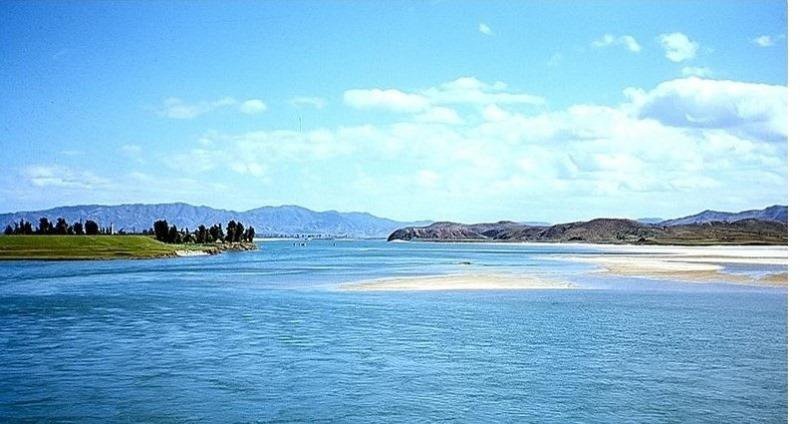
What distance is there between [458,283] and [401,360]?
2068 cm

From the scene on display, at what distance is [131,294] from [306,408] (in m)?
22.9

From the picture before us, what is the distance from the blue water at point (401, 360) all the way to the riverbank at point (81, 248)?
47.0 metres

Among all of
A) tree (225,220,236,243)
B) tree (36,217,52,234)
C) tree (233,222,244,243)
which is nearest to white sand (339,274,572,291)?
tree (36,217,52,234)

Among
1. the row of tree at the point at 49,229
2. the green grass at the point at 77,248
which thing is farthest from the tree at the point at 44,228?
the green grass at the point at 77,248

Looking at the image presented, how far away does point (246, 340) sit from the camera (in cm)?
1833

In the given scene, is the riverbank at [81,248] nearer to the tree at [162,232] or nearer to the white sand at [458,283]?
the tree at [162,232]

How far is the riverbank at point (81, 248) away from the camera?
70875 millimetres

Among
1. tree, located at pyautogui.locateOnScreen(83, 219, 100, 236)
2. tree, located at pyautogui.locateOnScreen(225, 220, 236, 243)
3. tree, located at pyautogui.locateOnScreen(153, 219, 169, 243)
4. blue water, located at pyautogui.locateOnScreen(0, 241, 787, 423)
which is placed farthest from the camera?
tree, located at pyautogui.locateOnScreen(225, 220, 236, 243)

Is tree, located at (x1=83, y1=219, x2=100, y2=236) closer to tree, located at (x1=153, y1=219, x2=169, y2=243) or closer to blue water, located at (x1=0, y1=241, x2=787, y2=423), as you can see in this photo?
tree, located at (x1=153, y1=219, x2=169, y2=243)

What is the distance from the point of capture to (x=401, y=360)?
49.7ft

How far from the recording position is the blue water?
11.5 metres

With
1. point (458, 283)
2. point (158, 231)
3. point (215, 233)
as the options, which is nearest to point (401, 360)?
point (458, 283)

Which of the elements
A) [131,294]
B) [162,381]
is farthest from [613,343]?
[131,294]
